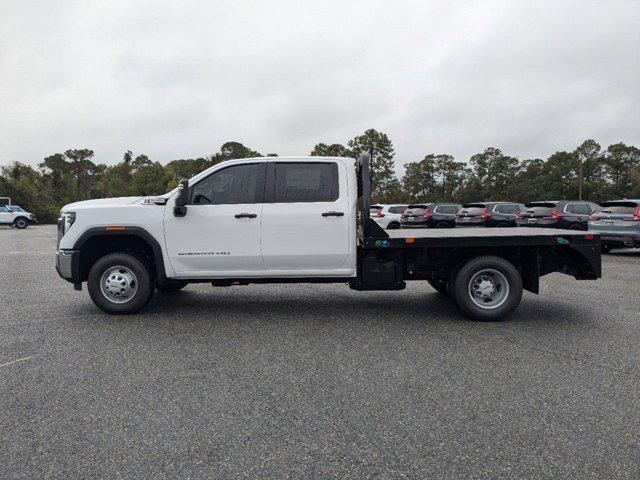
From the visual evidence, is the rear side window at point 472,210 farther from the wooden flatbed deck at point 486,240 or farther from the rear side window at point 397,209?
the wooden flatbed deck at point 486,240

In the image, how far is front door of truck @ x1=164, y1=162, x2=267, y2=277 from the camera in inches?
244

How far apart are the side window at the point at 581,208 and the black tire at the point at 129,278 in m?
17.6

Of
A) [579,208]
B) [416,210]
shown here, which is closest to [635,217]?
[579,208]

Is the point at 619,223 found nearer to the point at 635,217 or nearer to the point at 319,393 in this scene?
the point at 635,217

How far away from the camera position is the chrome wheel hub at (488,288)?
6.18 m

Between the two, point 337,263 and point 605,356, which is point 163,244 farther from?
point 605,356

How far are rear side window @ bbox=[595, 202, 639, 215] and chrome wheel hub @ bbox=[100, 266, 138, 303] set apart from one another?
42.1 feet

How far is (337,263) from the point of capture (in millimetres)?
6238

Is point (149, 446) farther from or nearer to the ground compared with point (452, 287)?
nearer to the ground

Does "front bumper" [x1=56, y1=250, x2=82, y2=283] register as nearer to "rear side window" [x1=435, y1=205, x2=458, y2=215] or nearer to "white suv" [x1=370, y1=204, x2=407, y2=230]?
"white suv" [x1=370, y1=204, x2=407, y2=230]

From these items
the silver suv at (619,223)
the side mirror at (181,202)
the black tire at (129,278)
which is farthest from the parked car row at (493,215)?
the black tire at (129,278)

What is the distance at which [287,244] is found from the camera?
20.3 feet

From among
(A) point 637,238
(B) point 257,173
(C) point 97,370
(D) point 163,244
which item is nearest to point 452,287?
(B) point 257,173

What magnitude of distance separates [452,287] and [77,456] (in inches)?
180
